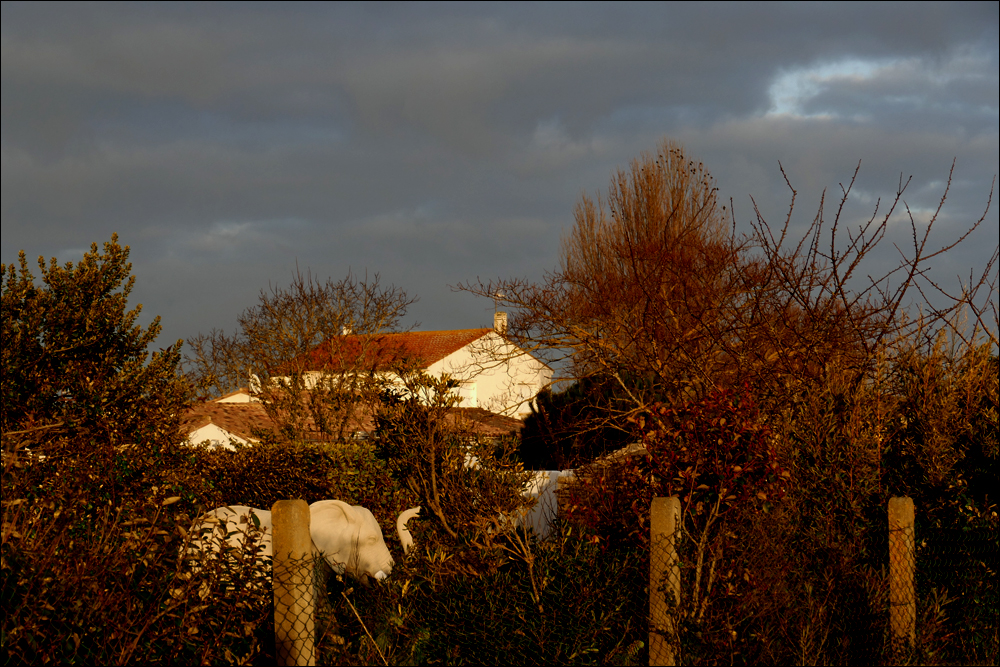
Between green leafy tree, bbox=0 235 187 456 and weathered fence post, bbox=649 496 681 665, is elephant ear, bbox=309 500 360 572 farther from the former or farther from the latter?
weathered fence post, bbox=649 496 681 665

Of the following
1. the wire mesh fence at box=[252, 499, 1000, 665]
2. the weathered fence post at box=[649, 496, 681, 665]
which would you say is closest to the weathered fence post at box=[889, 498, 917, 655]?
the wire mesh fence at box=[252, 499, 1000, 665]

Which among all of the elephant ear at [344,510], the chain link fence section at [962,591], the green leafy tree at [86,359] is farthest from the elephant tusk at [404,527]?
the chain link fence section at [962,591]

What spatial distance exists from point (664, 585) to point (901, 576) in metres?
2.00

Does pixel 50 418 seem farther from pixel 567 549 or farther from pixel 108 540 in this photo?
pixel 567 549

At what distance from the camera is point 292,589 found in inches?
139

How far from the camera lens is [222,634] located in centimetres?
355

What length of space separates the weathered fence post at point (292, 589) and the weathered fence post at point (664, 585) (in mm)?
1578

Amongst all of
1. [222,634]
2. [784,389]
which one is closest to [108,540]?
[222,634]

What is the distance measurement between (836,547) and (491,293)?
26.9 ft

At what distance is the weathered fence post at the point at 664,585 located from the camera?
153 inches

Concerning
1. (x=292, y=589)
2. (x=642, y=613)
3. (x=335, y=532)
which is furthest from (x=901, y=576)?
(x=335, y=532)

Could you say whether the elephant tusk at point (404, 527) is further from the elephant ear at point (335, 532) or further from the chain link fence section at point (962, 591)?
the chain link fence section at point (962, 591)

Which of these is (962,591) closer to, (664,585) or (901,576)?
(901,576)

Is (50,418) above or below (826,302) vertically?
below
